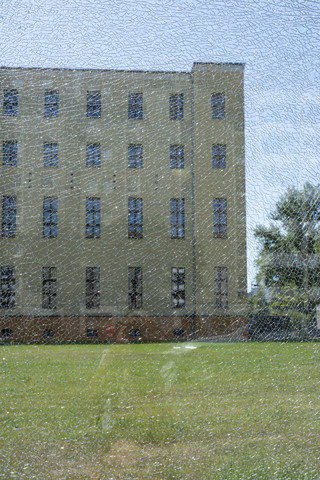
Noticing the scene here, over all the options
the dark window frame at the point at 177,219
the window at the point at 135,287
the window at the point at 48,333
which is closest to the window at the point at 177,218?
the dark window frame at the point at 177,219

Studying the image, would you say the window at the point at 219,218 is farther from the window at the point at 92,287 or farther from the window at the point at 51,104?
the window at the point at 51,104

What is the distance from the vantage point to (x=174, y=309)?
107cm

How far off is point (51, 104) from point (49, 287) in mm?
425

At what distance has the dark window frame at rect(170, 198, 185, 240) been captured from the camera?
43.8 inches

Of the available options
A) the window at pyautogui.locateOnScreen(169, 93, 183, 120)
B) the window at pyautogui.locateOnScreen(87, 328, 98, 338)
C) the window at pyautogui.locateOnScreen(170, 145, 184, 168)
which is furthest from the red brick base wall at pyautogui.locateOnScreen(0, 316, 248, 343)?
the window at pyautogui.locateOnScreen(169, 93, 183, 120)

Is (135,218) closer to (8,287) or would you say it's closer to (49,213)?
(49,213)

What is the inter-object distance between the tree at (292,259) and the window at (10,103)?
25.2 inches

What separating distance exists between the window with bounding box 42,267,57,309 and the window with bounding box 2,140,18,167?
258mm

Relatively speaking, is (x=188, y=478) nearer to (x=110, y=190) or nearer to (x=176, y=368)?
(x=176, y=368)

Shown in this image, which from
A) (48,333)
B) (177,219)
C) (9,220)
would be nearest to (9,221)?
(9,220)

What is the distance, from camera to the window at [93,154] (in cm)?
114

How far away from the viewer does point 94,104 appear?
1.17m

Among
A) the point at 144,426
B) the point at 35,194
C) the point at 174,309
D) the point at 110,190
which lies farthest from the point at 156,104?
the point at 144,426

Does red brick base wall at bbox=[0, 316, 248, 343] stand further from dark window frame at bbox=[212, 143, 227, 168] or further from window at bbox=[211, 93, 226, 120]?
window at bbox=[211, 93, 226, 120]
